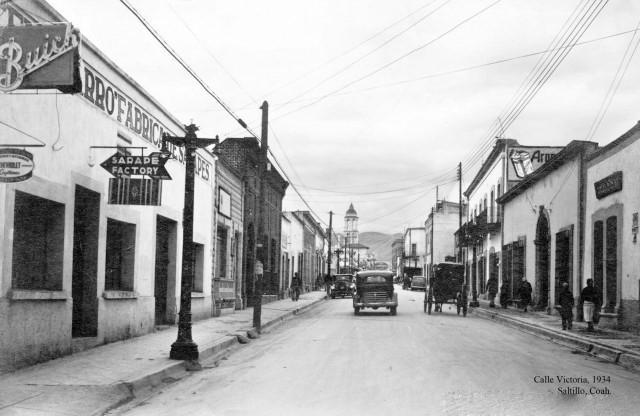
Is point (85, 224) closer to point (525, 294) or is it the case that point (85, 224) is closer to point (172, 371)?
point (172, 371)

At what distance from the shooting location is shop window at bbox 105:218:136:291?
1529cm

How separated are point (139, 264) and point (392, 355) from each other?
21.2ft

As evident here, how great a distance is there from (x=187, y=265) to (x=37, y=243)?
8.13 feet

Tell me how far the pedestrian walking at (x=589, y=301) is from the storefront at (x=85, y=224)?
11.2m

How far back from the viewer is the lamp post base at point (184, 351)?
38.3 ft

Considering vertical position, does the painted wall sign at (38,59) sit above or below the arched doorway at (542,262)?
above

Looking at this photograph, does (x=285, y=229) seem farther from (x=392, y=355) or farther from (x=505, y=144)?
(x=392, y=355)

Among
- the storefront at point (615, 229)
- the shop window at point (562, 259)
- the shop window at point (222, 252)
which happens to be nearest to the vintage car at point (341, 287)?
the shop window at point (562, 259)

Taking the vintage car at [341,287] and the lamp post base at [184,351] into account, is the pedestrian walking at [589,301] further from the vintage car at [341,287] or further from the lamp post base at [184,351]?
the vintage car at [341,287]

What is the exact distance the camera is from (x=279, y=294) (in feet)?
140

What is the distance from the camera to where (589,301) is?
19344mm

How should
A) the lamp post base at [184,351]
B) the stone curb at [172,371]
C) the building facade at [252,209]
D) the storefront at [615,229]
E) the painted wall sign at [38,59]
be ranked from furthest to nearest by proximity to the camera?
1. the building facade at [252,209]
2. the storefront at [615,229]
3. the lamp post base at [184,351]
4. the stone curb at [172,371]
5. the painted wall sign at [38,59]

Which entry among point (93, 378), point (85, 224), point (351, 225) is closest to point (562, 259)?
point (85, 224)

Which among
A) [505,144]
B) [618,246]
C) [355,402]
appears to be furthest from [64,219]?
[505,144]
